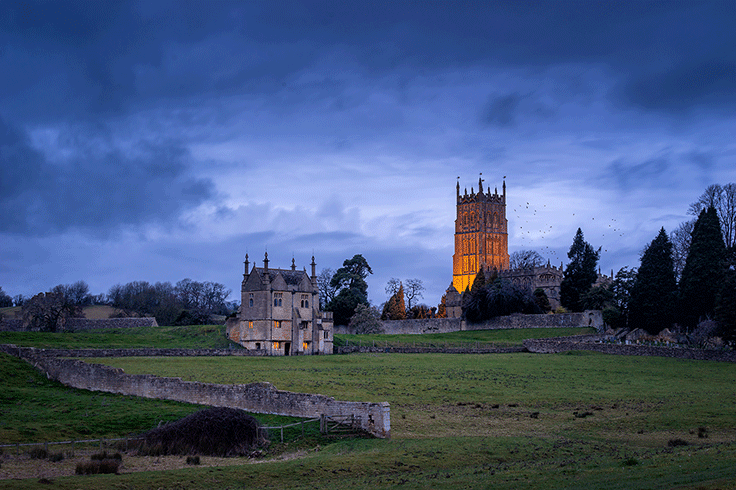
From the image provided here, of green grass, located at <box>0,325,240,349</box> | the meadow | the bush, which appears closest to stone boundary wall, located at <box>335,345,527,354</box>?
green grass, located at <box>0,325,240,349</box>

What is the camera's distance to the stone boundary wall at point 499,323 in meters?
92.9

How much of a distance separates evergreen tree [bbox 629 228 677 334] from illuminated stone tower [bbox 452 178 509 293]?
101935mm

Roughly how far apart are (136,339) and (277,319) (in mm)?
14585

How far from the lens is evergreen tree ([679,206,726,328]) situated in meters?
70.8

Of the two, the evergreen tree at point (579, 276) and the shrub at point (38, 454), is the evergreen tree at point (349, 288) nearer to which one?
the evergreen tree at point (579, 276)

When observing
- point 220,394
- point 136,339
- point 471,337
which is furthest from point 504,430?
point 471,337

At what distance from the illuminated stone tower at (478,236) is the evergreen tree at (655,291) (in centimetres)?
10194

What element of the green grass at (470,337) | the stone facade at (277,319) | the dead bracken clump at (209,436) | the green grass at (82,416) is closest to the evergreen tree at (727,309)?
the green grass at (470,337)

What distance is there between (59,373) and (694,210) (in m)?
76.9

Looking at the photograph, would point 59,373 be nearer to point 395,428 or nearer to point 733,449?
point 395,428

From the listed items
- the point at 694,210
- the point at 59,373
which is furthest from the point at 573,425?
the point at 694,210

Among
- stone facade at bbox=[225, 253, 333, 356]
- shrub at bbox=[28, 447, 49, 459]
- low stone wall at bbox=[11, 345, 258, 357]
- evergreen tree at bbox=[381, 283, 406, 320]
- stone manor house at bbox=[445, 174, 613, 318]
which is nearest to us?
shrub at bbox=[28, 447, 49, 459]

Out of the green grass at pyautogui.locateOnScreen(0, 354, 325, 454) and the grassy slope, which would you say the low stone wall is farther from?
the green grass at pyautogui.locateOnScreen(0, 354, 325, 454)

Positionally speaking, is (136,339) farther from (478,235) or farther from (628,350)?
(478,235)
